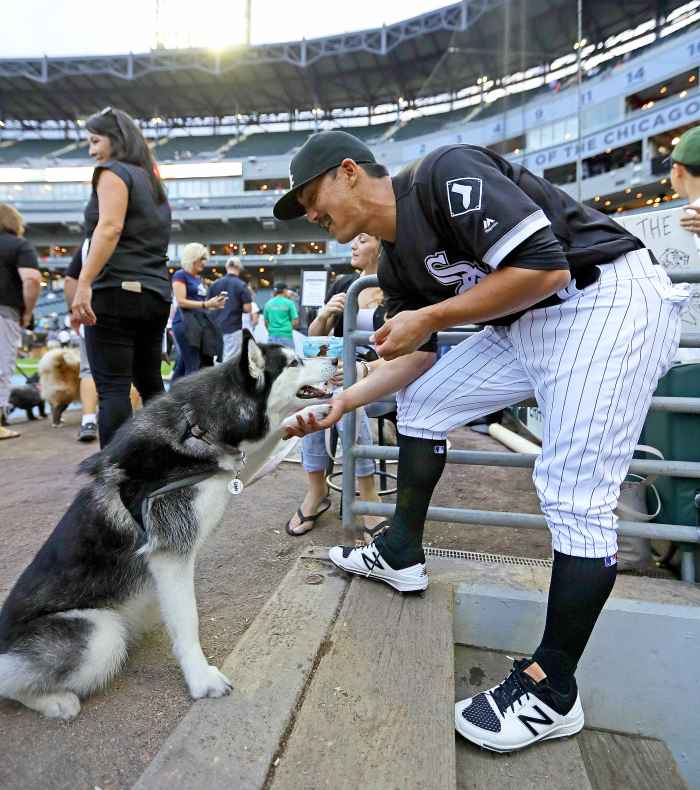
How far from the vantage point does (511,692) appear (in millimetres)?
1599

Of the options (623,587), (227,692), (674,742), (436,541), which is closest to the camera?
(227,692)

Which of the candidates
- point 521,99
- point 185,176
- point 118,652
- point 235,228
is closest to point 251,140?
point 185,176

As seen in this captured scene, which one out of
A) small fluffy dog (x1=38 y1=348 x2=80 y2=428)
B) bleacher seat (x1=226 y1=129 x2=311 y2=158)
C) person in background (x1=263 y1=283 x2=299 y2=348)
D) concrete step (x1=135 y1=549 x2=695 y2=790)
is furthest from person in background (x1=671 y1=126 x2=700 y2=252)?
bleacher seat (x1=226 y1=129 x2=311 y2=158)

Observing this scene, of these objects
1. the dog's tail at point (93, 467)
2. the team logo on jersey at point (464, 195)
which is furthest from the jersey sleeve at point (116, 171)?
the team logo on jersey at point (464, 195)

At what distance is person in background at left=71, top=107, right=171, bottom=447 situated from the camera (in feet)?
9.23

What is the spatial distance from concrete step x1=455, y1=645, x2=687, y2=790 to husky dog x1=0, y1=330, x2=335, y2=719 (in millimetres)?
889

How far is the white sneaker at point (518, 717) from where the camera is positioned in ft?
5.06

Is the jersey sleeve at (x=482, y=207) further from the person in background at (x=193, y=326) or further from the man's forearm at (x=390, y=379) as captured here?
the person in background at (x=193, y=326)

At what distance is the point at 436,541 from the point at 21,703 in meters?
2.25

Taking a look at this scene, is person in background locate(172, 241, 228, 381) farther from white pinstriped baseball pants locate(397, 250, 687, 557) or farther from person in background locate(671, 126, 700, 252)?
white pinstriped baseball pants locate(397, 250, 687, 557)

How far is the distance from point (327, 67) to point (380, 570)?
5458cm

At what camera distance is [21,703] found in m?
1.61

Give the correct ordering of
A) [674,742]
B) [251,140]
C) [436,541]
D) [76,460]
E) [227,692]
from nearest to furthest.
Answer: [227,692], [674,742], [436,541], [76,460], [251,140]

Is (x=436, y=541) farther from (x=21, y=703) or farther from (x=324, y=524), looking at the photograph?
(x=21, y=703)
